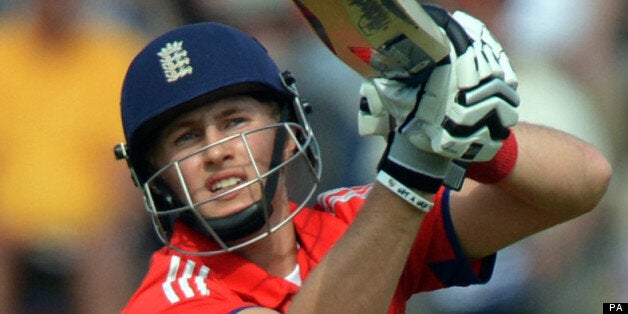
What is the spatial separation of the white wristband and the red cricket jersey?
0.45 meters

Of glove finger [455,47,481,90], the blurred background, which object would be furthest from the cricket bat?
the blurred background

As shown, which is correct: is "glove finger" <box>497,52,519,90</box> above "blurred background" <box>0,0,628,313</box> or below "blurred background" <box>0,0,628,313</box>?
above

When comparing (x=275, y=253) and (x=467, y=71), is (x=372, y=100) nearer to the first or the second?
(x=467, y=71)

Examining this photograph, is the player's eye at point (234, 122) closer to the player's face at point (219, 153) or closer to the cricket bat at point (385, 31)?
the player's face at point (219, 153)

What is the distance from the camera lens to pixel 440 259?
3648 mm

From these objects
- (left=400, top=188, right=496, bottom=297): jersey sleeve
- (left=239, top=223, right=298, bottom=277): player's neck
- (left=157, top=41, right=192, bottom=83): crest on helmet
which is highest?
(left=157, top=41, right=192, bottom=83): crest on helmet

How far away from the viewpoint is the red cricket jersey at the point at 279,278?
337 cm

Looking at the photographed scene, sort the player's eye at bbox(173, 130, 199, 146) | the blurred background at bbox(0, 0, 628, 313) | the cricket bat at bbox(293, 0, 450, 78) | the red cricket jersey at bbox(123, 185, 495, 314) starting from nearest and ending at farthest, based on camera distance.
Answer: the cricket bat at bbox(293, 0, 450, 78), the red cricket jersey at bbox(123, 185, 495, 314), the player's eye at bbox(173, 130, 199, 146), the blurred background at bbox(0, 0, 628, 313)

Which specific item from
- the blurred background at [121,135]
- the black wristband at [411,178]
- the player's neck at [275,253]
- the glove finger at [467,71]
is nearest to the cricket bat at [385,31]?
the glove finger at [467,71]

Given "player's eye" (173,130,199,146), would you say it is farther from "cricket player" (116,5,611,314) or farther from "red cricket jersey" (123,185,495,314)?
"red cricket jersey" (123,185,495,314)

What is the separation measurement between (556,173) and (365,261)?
609 millimetres

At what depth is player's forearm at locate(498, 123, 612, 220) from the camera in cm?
344

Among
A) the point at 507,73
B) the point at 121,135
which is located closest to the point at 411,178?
the point at 507,73

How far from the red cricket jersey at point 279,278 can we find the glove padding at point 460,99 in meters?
0.60
